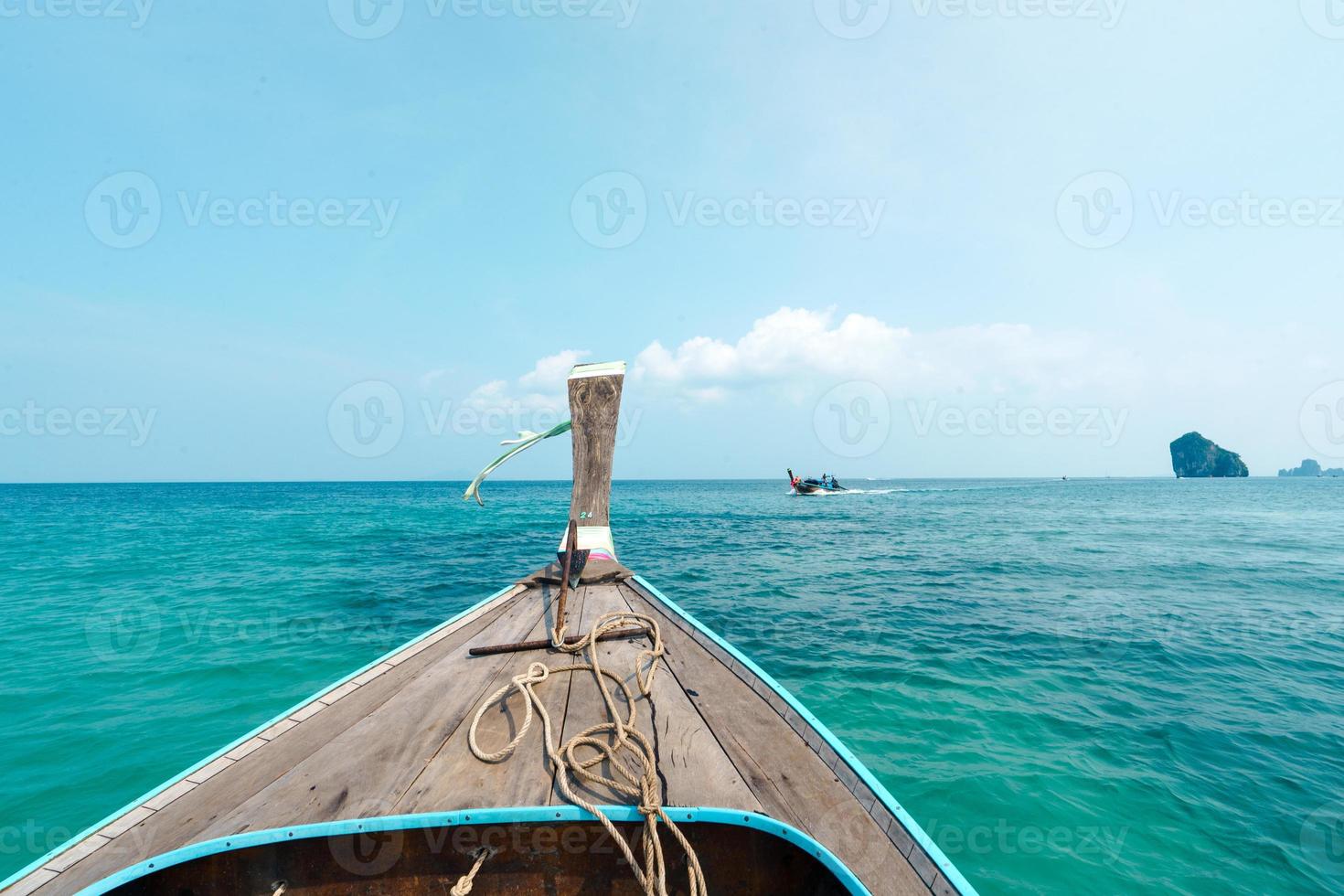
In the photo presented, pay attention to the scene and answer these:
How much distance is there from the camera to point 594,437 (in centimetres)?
634

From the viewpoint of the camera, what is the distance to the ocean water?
4586 millimetres

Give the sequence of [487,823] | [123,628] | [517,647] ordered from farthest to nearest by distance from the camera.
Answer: [123,628] < [517,647] < [487,823]

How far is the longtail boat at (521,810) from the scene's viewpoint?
1.97m

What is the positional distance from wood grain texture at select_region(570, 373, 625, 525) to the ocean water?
3.79 meters

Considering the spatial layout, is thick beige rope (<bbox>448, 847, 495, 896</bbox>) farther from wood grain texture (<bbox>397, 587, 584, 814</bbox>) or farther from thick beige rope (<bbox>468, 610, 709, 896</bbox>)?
thick beige rope (<bbox>468, 610, 709, 896</bbox>)

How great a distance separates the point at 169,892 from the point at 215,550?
76.4ft

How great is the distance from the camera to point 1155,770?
523 centimetres

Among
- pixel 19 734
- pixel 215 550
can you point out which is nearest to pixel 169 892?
pixel 19 734

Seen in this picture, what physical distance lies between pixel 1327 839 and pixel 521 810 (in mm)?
6880

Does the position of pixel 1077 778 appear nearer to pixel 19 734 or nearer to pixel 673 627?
pixel 673 627
